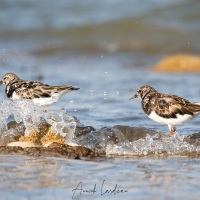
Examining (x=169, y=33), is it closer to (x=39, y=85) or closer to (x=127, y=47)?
(x=127, y=47)

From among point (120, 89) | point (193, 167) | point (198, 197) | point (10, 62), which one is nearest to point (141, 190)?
point (198, 197)

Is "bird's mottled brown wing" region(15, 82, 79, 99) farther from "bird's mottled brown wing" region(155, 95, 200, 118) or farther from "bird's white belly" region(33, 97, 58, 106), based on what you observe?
"bird's mottled brown wing" region(155, 95, 200, 118)

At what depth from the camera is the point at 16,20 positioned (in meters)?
16.5

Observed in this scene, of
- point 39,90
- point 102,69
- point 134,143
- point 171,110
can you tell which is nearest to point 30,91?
point 39,90

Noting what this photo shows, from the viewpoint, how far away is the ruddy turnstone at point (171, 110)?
5883 mm

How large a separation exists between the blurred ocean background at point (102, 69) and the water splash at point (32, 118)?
0.79 metres

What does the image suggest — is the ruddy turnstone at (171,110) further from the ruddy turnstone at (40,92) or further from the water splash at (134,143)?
→ the ruddy turnstone at (40,92)

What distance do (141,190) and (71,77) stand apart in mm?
6647

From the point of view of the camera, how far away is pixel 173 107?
19.7 ft

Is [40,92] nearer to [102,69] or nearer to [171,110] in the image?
[171,110]

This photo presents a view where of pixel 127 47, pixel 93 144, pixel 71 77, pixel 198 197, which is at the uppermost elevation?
pixel 127 47

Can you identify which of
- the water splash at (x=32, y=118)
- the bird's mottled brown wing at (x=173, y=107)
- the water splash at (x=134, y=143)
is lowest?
the water splash at (x=134, y=143)

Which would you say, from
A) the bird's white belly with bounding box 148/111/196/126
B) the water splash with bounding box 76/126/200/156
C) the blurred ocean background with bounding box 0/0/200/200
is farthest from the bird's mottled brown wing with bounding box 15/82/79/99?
the bird's white belly with bounding box 148/111/196/126

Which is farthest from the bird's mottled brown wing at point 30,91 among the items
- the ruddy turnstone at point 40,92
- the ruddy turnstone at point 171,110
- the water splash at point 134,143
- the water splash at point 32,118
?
the ruddy turnstone at point 171,110
